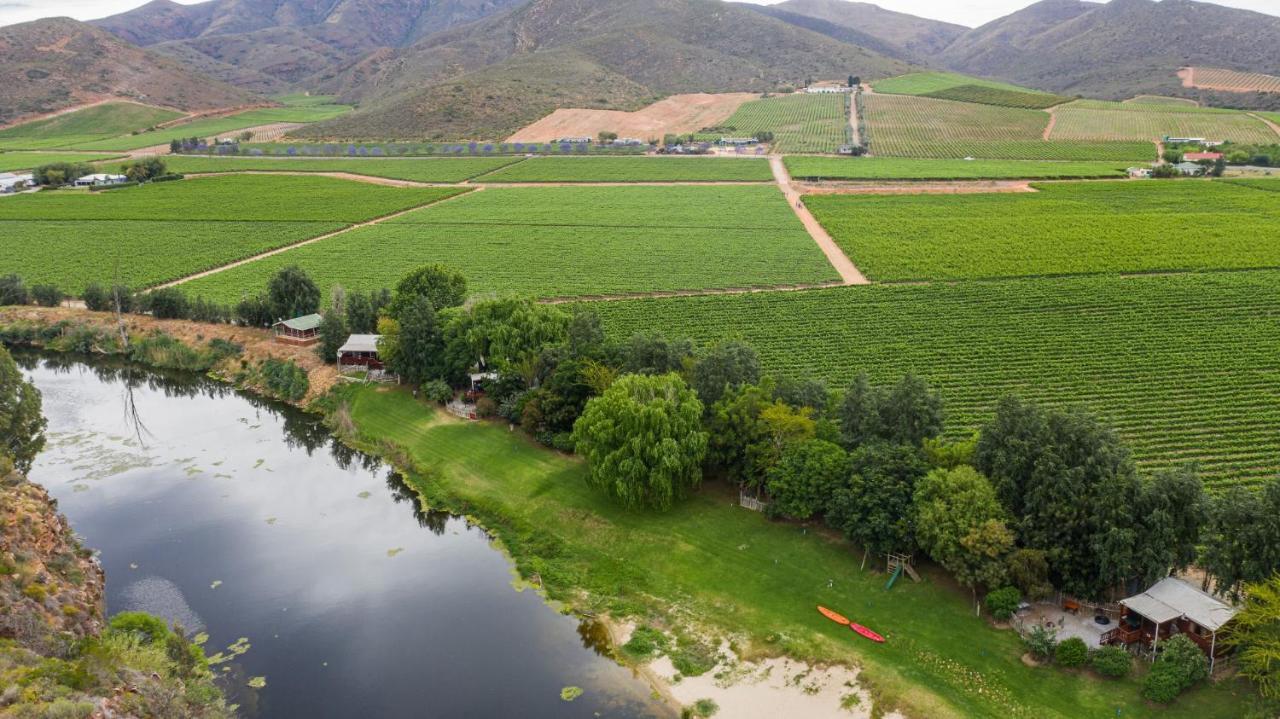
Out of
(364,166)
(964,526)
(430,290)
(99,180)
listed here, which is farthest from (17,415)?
(364,166)

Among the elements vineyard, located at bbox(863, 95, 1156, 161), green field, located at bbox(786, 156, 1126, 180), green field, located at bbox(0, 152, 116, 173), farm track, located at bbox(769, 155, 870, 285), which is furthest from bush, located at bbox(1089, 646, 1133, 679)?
green field, located at bbox(0, 152, 116, 173)

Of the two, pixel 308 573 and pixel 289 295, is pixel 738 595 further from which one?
pixel 289 295

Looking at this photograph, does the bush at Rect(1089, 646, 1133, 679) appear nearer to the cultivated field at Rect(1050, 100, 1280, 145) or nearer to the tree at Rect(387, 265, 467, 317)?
the tree at Rect(387, 265, 467, 317)

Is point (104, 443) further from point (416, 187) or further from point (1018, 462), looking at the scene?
point (416, 187)

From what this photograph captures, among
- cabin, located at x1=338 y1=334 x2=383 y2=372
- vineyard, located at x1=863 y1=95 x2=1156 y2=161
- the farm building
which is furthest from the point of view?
vineyard, located at x1=863 y1=95 x2=1156 y2=161

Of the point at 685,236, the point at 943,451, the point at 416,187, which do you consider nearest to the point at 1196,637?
the point at 943,451
